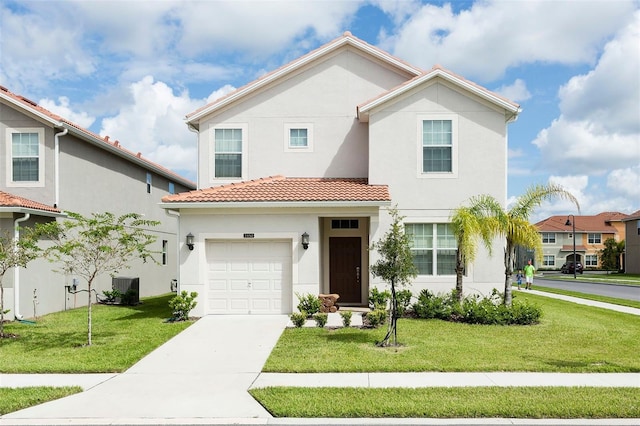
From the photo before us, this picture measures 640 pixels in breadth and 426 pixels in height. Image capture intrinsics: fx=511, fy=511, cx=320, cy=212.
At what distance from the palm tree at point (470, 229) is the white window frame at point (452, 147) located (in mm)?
1261

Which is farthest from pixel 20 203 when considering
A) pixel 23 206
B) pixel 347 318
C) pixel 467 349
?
pixel 467 349

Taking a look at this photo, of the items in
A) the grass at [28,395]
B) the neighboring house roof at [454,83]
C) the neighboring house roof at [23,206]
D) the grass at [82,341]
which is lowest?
the grass at [82,341]

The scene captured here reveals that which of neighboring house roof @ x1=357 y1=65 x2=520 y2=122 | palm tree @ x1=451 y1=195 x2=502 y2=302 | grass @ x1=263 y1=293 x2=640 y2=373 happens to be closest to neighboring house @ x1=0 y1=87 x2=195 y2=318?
grass @ x1=263 y1=293 x2=640 y2=373

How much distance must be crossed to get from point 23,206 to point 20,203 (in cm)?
18

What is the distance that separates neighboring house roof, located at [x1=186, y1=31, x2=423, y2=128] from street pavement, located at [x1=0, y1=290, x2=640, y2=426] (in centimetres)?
896

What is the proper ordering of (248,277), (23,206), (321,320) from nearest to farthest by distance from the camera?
(321,320) < (23,206) < (248,277)

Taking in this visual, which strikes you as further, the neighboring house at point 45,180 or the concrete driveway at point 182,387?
the neighboring house at point 45,180

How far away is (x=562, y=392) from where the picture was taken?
782 cm

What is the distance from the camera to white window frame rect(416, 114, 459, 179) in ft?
52.1

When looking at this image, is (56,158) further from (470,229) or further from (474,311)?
(474,311)

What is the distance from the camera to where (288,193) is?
15.3m

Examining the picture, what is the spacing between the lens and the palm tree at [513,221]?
14312mm

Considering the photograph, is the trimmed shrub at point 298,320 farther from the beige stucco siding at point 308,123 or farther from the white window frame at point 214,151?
the white window frame at point 214,151

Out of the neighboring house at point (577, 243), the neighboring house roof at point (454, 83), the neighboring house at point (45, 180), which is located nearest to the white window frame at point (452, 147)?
the neighboring house roof at point (454, 83)
